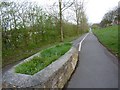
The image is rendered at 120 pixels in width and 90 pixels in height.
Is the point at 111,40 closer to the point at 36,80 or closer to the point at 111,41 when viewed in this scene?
the point at 111,41

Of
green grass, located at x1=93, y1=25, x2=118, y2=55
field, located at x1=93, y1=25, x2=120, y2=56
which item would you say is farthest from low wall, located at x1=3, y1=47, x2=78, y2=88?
green grass, located at x1=93, y1=25, x2=118, y2=55

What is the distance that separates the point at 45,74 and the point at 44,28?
17465 mm

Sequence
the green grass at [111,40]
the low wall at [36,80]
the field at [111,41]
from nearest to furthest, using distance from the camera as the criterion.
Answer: the low wall at [36,80]
the field at [111,41]
the green grass at [111,40]

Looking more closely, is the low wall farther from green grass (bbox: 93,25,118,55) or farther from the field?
green grass (bbox: 93,25,118,55)

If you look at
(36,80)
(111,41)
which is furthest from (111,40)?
(36,80)

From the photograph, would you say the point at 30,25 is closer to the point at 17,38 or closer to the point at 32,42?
the point at 32,42

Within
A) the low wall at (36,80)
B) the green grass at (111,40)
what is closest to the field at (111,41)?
the green grass at (111,40)

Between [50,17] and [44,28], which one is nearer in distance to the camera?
[44,28]

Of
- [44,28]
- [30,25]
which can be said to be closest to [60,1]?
[44,28]

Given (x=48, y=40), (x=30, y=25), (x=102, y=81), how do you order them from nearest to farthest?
(x=102, y=81)
(x=30, y=25)
(x=48, y=40)

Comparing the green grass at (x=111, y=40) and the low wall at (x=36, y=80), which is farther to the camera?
the green grass at (x=111, y=40)

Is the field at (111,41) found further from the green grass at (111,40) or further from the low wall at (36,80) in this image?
the low wall at (36,80)

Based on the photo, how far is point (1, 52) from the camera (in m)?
13.2

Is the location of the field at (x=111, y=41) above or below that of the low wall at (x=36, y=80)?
below
